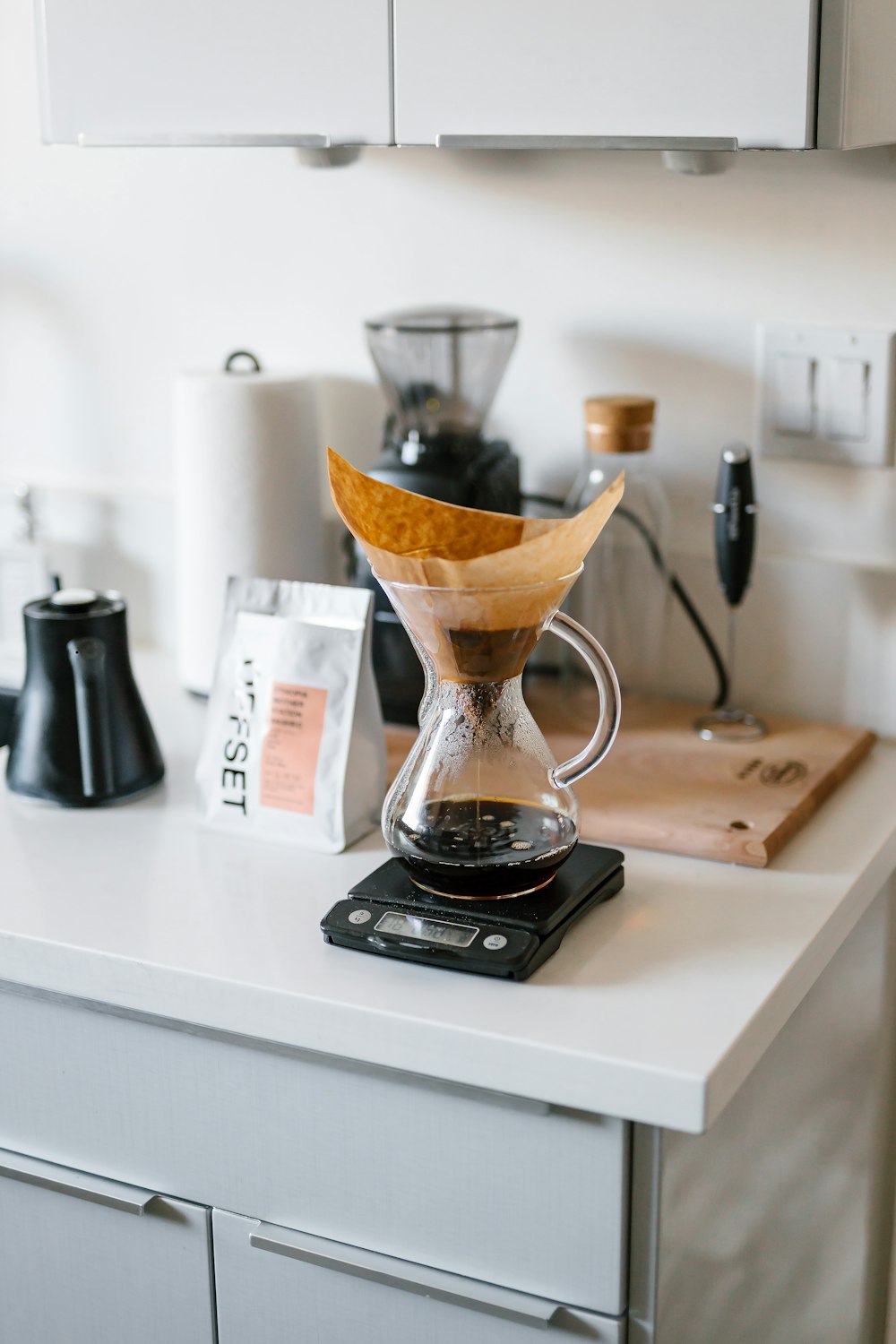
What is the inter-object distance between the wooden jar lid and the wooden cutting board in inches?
9.3

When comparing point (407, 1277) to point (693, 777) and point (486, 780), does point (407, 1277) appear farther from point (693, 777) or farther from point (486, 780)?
point (693, 777)

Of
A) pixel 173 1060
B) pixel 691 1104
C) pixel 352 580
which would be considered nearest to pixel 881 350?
pixel 352 580

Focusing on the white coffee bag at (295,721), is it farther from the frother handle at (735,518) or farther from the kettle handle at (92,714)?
the frother handle at (735,518)

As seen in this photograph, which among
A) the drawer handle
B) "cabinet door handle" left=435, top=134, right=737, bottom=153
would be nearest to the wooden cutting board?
the drawer handle

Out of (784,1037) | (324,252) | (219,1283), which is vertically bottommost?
(219,1283)

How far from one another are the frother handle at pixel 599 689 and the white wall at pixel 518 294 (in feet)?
1.51

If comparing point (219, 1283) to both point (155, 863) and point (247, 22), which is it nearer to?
point (155, 863)

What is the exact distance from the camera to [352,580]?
1.44m

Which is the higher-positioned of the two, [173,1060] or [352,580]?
[352,580]

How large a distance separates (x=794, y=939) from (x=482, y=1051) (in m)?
0.24

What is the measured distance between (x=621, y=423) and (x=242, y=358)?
→ 0.49 metres

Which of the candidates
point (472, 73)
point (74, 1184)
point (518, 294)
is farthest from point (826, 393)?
point (74, 1184)

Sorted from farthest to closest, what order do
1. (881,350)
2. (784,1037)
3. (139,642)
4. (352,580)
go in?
(139,642) → (352,580) → (881,350) → (784,1037)

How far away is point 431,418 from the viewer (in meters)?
1.36
